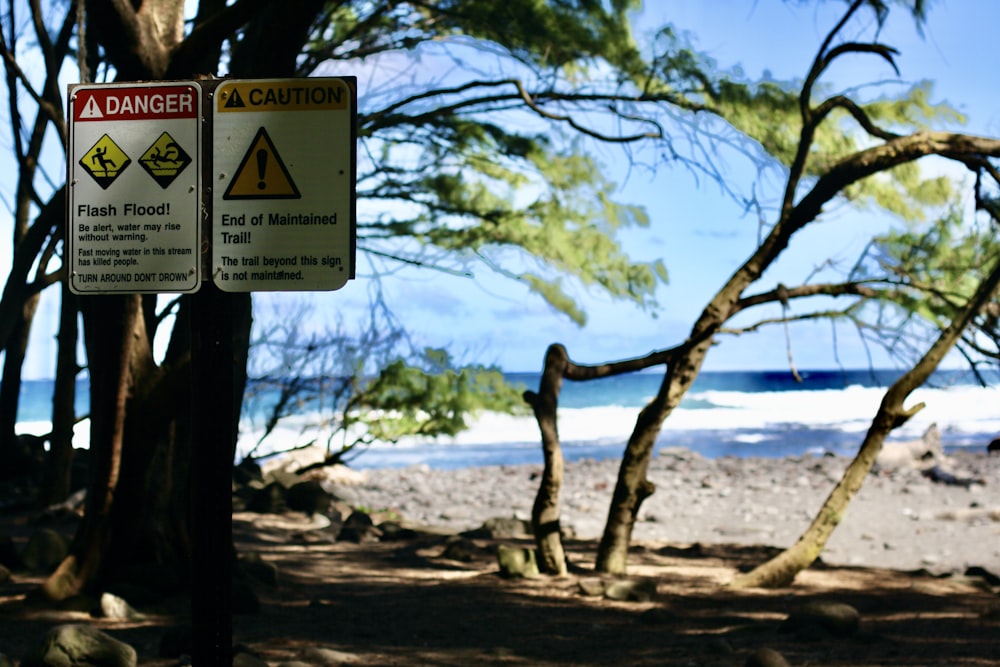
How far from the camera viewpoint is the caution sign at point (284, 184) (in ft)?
8.73

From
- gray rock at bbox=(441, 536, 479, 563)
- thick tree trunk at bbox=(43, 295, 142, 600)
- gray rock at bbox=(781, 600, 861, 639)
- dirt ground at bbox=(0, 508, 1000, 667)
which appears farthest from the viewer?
gray rock at bbox=(441, 536, 479, 563)

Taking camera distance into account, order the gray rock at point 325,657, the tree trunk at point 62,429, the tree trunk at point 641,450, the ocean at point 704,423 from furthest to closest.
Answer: the ocean at point 704,423 → the tree trunk at point 62,429 → the tree trunk at point 641,450 → the gray rock at point 325,657

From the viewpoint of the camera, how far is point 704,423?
127 feet

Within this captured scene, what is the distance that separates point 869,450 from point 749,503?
9.19 m

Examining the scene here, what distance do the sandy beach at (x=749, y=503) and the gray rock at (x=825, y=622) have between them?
15.5 ft

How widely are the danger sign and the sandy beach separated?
353 inches

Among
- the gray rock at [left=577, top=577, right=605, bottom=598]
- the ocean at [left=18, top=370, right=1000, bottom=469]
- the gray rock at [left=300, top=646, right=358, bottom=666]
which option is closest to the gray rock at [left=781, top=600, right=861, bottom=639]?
the gray rock at [left=577, top=577, right=605, bottom=598]

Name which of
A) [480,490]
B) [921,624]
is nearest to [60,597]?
[921,624]

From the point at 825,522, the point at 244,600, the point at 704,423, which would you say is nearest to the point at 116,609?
the point at 244,600

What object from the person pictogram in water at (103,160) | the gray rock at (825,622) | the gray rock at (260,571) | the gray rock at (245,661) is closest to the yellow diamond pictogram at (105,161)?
the person pictogram in water at (103,160)

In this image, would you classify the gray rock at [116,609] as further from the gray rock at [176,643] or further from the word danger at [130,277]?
the word danger at [130,277]

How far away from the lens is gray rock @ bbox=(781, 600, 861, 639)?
569 cm

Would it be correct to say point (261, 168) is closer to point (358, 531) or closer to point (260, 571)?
point (260, 571)

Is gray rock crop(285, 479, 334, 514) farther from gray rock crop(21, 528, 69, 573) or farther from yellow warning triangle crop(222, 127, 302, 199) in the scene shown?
yellow warning triangle crop(222, 127, 302, 199)
